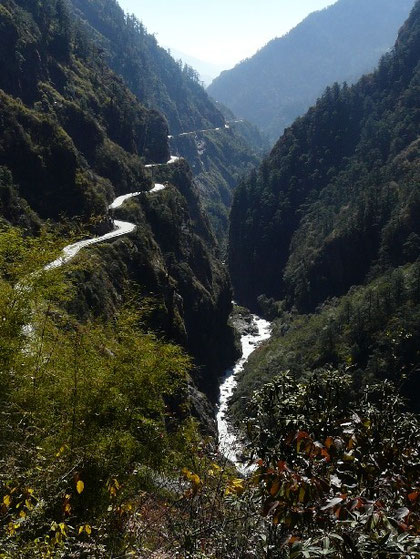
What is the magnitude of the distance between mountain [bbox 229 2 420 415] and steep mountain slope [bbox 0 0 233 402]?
13.9m

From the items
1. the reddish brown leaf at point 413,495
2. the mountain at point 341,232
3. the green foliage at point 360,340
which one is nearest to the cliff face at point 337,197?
the mountain at point 341,232

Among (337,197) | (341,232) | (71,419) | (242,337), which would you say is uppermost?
(71,419)

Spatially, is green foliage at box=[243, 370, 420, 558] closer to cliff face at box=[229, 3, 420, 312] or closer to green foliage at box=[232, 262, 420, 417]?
green foliage at box=[232, 262, 420, 417]

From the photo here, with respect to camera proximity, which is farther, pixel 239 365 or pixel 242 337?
pixel 242 337

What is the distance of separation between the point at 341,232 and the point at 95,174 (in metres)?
55.4

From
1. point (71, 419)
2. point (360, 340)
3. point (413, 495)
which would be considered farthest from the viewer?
point (360, 340)

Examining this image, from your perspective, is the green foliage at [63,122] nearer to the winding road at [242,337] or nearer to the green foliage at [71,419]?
the winding road at [242,337]

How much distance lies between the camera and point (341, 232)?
10719 cm

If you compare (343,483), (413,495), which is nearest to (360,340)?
(343,483)

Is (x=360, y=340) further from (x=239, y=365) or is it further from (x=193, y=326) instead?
(x=239, y=365)

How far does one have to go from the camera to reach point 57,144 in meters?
61.9

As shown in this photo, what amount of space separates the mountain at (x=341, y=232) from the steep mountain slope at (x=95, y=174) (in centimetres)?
1395

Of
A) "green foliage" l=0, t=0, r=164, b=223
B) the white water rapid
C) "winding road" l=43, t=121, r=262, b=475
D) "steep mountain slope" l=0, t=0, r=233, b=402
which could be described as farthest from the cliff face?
"green foliage" l=0, t=0, r=164, b=223

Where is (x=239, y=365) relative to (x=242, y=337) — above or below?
above
